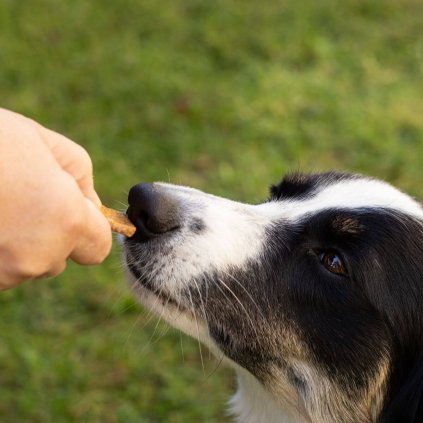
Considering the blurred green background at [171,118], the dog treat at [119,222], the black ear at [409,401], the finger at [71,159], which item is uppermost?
the finger at [71,159]

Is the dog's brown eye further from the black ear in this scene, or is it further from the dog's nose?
the dog's nose

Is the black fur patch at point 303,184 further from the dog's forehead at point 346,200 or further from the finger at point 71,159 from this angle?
the finger at point 71,159

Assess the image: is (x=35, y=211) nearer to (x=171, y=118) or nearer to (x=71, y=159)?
(x=71, y=159)

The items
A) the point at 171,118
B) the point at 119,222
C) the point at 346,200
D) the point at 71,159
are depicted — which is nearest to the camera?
the point at 71,159

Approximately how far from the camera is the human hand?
85.8 inches

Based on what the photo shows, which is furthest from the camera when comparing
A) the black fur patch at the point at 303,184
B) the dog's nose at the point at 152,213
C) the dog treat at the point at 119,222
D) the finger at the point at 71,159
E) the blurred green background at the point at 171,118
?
the blurred green background at the point at 171,118

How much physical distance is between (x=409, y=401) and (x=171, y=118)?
4.33 meters

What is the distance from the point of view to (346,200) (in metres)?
3.04

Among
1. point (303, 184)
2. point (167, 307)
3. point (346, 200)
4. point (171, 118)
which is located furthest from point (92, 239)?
point (171, 118)

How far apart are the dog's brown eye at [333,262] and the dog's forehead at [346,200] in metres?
0.19

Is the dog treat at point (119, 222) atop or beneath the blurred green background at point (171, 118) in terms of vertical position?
atop

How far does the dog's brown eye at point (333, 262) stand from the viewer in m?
2.91

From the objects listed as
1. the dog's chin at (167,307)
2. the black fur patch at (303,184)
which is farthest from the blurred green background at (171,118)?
the dog's chin at (167,307)

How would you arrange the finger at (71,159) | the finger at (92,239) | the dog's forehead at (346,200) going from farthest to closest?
1. the dog's forehead at (346,200)
2. the finger at (71,159)
3. the finger at (92,239)
